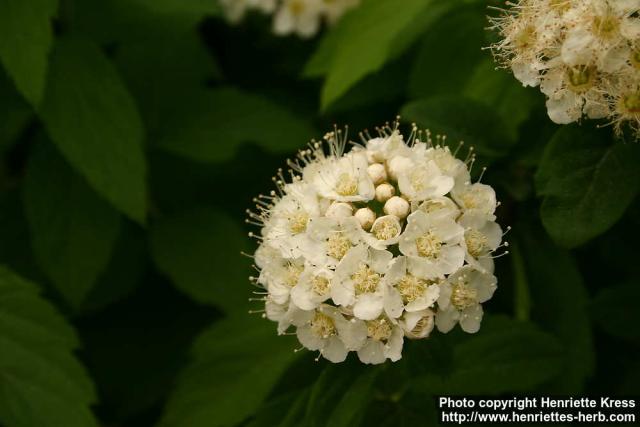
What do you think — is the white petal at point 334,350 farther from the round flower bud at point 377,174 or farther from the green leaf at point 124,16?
the green leaf at point 124,16

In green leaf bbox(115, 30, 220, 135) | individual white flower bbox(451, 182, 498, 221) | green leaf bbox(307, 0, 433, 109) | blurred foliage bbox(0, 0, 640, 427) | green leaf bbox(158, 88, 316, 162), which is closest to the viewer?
individual white flower bbox(451, 182, 498, 221)

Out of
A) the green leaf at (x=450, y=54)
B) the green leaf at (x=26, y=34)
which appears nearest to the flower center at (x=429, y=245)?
the green leaf at (x=450, y=54)

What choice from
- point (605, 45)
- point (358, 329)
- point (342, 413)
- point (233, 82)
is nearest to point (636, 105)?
point (605, 45)

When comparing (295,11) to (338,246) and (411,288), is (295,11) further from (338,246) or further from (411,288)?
(411,288)

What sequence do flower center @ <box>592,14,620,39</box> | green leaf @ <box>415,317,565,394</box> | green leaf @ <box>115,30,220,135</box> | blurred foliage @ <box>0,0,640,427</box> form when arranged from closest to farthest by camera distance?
flower center @ <box>592,14,620,39</box>, blurred foliage @ <box>0,0,640,427</box>, green leaf @ <box>415,317,565,394</box>, green leaf @ <box>115,30,220,135</box>

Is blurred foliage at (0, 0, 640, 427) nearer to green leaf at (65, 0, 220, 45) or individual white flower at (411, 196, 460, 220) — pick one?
green leaf at (65, 0, 220, 45)

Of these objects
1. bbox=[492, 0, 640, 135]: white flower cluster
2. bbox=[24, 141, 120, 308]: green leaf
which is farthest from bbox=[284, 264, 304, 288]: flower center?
bbox=[24, 141, 120, 308]: green leaf

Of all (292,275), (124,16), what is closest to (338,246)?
(292,275)
